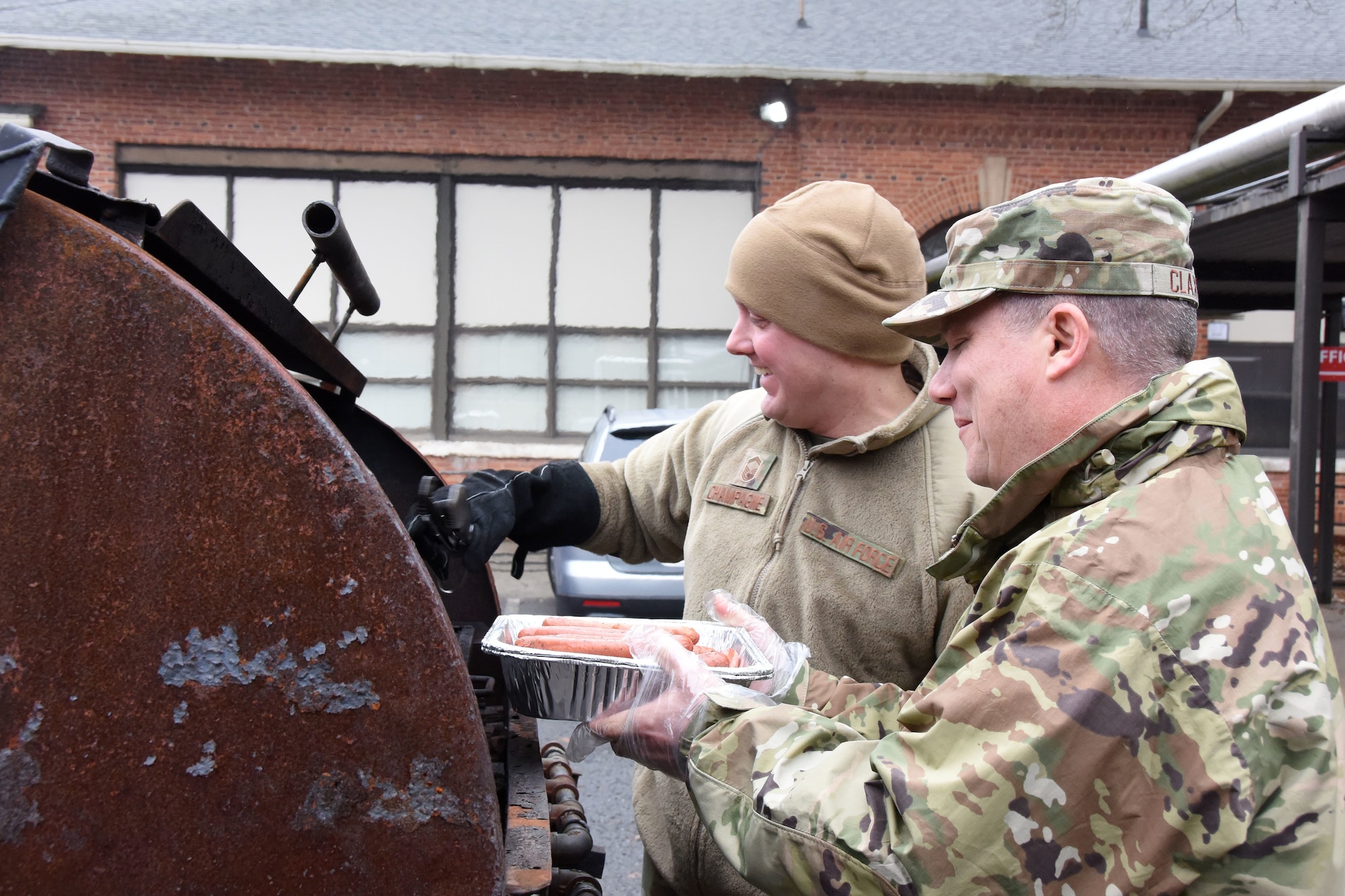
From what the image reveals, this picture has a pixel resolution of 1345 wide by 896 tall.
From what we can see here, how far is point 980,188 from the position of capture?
1154 centimetres

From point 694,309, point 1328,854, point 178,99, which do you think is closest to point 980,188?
point 694,309

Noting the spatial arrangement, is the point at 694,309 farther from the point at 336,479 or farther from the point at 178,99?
Answer: the point at 336,479

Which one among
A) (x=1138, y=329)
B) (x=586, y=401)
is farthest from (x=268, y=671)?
(x=586, y=401)

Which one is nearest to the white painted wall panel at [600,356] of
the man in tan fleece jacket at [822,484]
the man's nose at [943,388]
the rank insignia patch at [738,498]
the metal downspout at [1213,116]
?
the metal downspout at [1213,116]

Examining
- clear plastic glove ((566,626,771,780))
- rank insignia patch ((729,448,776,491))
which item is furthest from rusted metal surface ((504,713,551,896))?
rank insignia patch ((729,448,776,491))

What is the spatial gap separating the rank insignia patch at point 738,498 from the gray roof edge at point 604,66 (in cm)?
947

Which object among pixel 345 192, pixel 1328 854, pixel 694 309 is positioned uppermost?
pixel 345 192

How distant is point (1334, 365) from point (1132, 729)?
816cm

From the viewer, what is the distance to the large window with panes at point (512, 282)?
11.8 metres

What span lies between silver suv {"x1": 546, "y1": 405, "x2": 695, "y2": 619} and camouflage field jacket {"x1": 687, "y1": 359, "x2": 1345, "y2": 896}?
17.2 ft

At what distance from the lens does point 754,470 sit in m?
2.00

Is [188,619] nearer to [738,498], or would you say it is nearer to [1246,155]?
[738,498]

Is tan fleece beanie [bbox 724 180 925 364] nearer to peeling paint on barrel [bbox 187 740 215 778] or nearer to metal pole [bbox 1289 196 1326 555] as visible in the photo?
peeling paint on barrel [bbox 187 740 215 778]

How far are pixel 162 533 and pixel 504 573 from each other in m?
9.41
